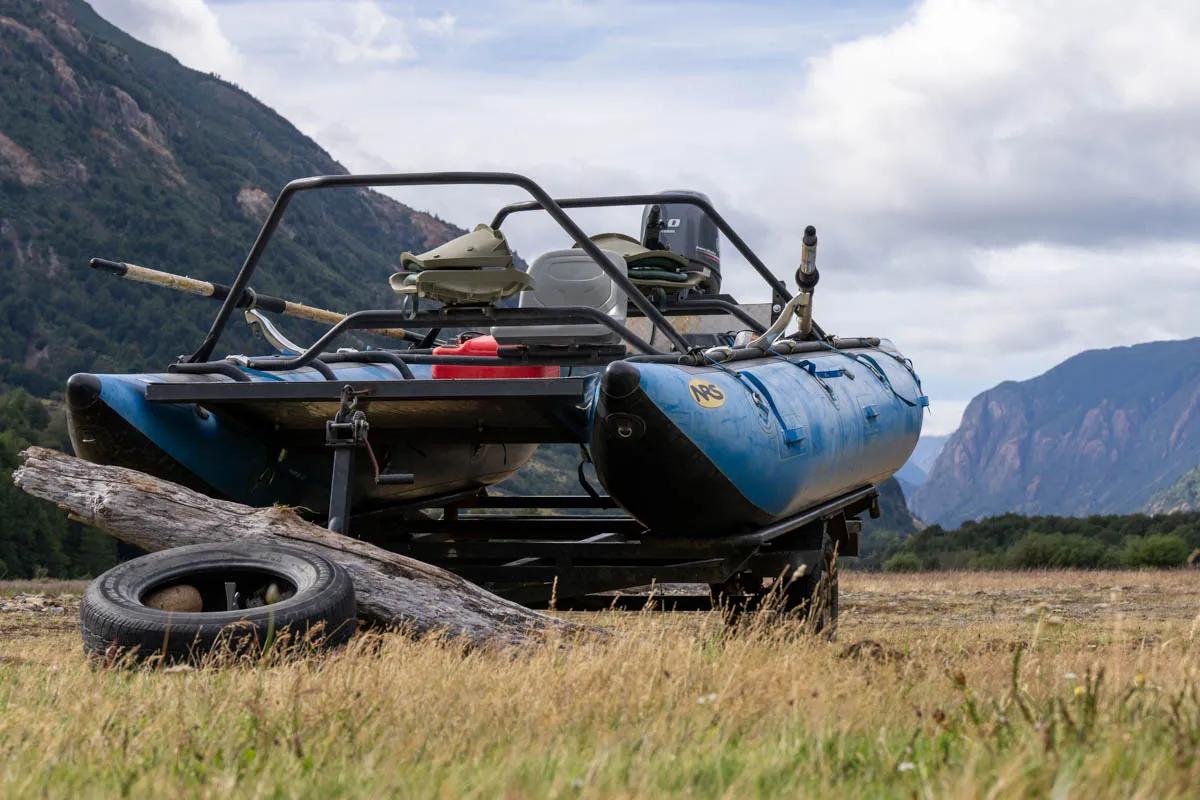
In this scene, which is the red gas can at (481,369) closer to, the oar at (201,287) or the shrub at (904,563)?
the oar at (201,287)

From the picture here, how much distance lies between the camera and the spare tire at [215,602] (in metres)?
5.36

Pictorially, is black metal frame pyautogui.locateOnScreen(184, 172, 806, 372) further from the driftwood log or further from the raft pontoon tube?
the driftwood log

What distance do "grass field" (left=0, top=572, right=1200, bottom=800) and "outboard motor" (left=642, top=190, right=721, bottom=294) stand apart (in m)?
5.39

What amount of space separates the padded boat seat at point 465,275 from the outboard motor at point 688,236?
2719 mm

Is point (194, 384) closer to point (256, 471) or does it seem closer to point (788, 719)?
point (256, 471)

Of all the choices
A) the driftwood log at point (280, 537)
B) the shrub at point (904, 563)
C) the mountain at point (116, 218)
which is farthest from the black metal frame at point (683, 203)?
the mountain at point (116, 218)

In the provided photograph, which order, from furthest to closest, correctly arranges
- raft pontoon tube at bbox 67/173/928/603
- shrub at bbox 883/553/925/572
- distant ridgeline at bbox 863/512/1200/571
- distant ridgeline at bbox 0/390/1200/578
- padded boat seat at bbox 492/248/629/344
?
distant ridgeline at bbox 0/390/1200/578 < shrub at bbox 883/553/925/572 < distant ridgeline at bbox 863/512/1200/571 < padded boat seat at bbox 492/248/629/344 < raft pontoon tube at bbox 67/173/928/603

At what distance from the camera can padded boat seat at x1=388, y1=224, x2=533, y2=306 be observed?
8.01m

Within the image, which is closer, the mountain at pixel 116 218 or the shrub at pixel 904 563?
the shrub at pixel 904 563

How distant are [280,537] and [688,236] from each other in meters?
5.27

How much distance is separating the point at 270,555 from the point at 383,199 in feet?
551

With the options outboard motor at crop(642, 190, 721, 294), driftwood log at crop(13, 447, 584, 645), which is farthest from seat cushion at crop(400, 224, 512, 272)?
outboard motor at crop(642, 190, 721, 294)

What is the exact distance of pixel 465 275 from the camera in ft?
26.3

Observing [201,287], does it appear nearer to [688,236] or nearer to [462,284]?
[462,284]
